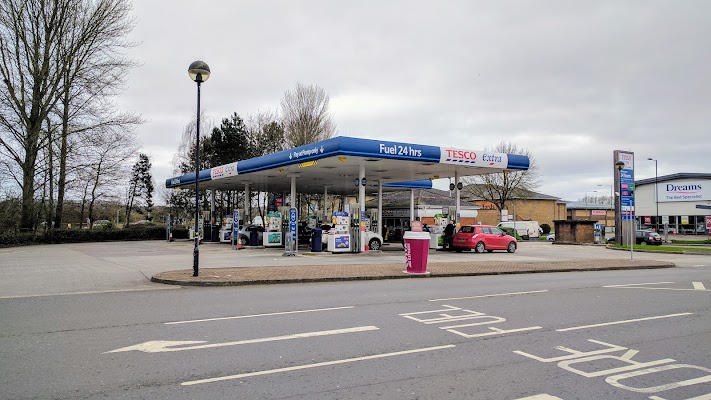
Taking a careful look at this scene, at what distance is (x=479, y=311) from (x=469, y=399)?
4.58m

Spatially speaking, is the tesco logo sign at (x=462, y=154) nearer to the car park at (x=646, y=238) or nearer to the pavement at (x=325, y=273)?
the pavement at (x=325, y=273)

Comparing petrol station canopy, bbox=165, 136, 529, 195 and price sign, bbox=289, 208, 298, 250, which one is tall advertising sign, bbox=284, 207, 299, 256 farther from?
petrol station canopy, bbox=165, 136, 529, 195

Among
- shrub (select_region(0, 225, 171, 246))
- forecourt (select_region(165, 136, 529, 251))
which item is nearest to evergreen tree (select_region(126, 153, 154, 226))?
shrub (select_region(0, 225, 171, 246))

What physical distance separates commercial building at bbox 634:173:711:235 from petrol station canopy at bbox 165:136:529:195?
43057 millimetres

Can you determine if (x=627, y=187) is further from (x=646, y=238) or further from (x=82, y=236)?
(x=82, y=236)

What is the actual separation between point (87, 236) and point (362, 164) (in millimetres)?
23759

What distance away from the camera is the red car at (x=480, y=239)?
26.4 meters

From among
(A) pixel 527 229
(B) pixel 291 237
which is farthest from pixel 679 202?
(B) pixel 291 237

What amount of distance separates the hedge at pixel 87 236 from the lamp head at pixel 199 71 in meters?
24.6

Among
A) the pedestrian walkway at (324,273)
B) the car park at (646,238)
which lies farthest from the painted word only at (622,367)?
the car park at (646,238)

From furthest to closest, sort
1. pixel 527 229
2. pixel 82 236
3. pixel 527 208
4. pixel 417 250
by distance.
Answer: pixel 527 208
pixel 527 229
pixel 82 236
pixel 417 250

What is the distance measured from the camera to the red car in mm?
26359

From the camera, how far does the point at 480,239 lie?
26.5m

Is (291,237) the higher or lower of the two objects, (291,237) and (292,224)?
the lower
